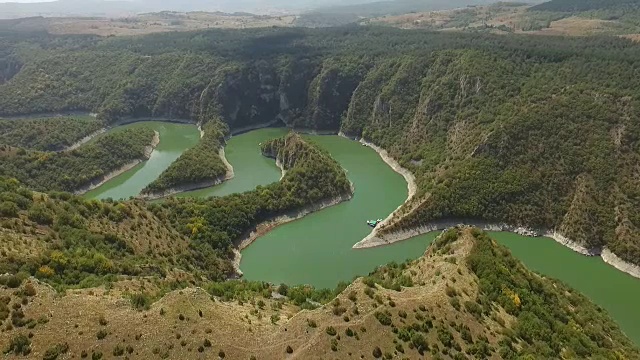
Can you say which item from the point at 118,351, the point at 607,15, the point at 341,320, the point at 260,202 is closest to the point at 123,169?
the point at 260,202

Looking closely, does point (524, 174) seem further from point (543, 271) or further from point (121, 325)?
point (121, 325)

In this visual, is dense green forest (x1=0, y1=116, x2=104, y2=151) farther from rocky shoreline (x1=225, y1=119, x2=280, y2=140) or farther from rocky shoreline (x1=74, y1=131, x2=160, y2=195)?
rocky shoreline (x1=225, y1=119, x2=280, y2=140)

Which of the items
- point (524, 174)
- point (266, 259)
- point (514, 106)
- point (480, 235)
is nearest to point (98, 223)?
point (266, 259)

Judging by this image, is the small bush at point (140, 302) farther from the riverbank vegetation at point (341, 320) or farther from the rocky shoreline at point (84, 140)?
the rocky shoreline at point (84, 140)

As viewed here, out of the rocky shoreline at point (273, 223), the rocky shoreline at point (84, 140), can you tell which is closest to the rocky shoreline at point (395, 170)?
the rocky shoreline at point (273, 223)

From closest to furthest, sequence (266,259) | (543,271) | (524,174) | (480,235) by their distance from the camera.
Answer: (480,235), (543,271), (266,259), (524,174)

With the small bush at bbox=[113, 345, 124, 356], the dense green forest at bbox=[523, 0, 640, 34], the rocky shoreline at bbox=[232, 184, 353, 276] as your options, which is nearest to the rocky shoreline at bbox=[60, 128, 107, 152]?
the rocky shoreline at bbox=[232, 184, 353, 276]
